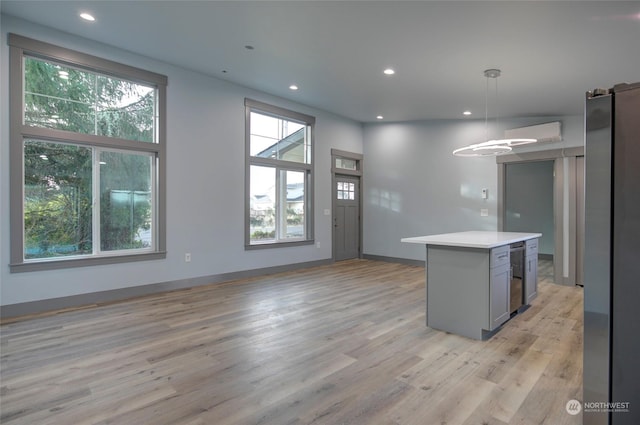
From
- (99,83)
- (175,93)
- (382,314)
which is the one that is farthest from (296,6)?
(382,314)

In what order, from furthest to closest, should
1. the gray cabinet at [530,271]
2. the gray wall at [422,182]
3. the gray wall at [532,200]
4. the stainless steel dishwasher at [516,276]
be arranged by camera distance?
1. the gray wall at [532,200]
2. the gray wall at [422,182]
3. the gray cabinet at [530,271]
4. the stainless steel dishwasher at [516,276]

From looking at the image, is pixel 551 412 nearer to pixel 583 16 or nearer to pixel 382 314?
pixel 382 314

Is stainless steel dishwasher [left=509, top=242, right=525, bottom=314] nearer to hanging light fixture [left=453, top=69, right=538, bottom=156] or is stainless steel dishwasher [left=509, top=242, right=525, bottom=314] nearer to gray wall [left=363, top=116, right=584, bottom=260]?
hanging light fixture [left=453, top=69, right=538, bottom=156]

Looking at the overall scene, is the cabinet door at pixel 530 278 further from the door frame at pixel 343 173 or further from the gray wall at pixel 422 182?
the door frame at pixel 343 173

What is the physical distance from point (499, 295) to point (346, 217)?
15.2ft

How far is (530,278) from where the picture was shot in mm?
4141

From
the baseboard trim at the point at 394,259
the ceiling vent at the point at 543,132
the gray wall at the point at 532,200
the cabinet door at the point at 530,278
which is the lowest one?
the baseboard trim at the point at 394,259

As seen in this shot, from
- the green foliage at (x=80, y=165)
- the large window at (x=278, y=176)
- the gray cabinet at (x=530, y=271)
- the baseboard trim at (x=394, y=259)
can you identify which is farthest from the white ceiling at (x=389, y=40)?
the baseboard trim at (x=394, y=259)

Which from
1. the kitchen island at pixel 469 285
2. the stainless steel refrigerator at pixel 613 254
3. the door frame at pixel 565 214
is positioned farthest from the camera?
the door frame at pixel 565 214

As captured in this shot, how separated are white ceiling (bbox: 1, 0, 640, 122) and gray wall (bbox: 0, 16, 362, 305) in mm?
237

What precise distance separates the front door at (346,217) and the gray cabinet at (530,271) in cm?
389

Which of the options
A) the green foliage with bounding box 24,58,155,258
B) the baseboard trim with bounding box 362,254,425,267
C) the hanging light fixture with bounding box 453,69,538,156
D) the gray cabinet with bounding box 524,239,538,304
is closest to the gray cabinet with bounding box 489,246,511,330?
the gray cabinet with bounding box 524,239,538,304

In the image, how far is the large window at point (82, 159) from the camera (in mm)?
3697

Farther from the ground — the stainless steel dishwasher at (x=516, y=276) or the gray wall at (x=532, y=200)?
the gray wall at (x=532, y=200)
